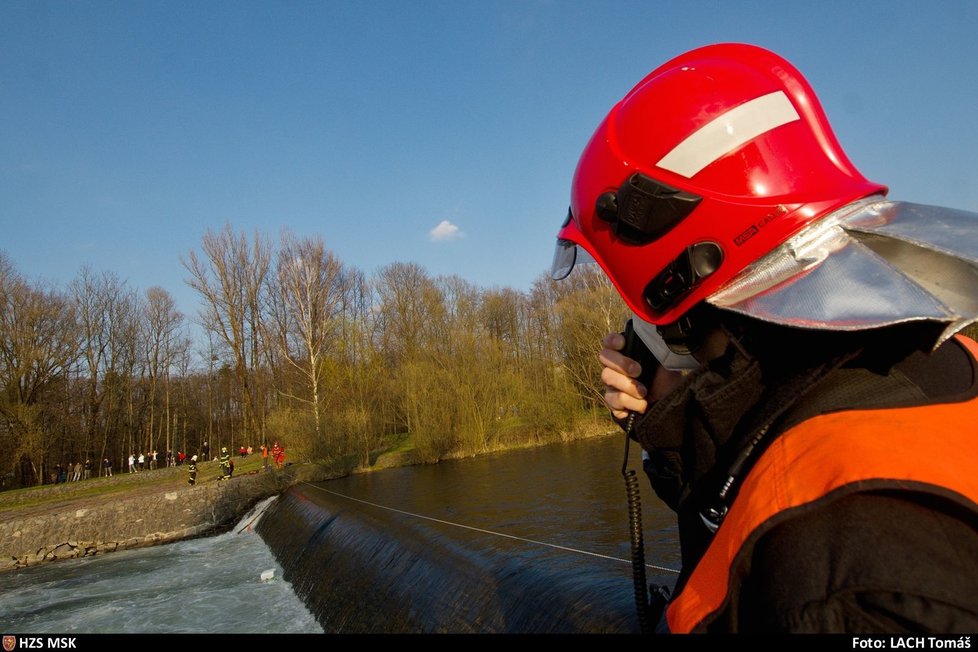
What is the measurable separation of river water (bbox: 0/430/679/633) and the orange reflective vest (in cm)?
294

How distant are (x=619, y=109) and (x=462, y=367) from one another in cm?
3057

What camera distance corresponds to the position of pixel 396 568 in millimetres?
6984

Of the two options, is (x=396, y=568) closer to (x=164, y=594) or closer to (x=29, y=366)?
(x=164, y=594)

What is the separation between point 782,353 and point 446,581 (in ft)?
17.5

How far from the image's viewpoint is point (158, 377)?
50.6 meters

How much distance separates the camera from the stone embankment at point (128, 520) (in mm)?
19078

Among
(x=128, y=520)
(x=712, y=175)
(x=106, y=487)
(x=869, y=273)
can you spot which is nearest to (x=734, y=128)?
(x=712, y=175)

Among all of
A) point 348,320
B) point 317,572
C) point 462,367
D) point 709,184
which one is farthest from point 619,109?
point 348,320

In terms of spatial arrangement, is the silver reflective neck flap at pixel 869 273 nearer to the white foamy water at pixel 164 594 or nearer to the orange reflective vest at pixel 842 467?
the orange reflective vest at pixel 842 467

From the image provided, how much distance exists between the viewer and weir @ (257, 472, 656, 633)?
3.99 m

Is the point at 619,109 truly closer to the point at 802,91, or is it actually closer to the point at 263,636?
the point at 802,91

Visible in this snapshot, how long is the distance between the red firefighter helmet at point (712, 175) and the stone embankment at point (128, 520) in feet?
73.9

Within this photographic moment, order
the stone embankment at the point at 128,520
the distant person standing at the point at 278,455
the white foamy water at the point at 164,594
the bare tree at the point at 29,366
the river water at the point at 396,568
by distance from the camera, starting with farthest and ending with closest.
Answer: the bare tree at the point at 29,366, the distant person standing at the point at 278,455, the stone embankment at the point at 128,520, the white foamy water at the point at 164,594, the river water at the point at 396,568

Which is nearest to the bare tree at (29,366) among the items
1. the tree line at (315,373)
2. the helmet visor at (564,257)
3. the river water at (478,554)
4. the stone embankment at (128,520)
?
the tree line at (315,373)
